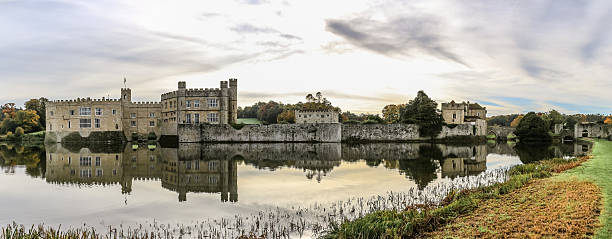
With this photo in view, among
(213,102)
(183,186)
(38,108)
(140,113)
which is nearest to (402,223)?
(183,186)

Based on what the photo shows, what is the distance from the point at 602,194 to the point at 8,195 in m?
18.1

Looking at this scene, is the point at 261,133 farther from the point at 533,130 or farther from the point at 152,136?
the point at 533,130

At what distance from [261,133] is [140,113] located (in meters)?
19.1

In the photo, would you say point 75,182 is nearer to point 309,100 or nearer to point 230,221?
point 230,221

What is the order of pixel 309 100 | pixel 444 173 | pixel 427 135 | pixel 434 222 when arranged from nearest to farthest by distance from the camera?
pixel 434 222
pixel 444 173
pixel 427 135
pixel 309 100

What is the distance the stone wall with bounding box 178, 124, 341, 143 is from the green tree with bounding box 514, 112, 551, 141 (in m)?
26.8

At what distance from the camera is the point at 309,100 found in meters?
90.8

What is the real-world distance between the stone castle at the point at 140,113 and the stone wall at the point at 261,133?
3518 millimetres

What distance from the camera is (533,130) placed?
53344 mm

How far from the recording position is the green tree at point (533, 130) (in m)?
53.4

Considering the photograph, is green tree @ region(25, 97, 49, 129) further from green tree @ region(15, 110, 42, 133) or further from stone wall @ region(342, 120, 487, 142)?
stone wall @ region(342, 120, 487, 142)

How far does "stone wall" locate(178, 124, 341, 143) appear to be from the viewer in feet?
149

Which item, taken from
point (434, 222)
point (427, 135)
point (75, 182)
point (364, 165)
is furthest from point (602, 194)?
point (427, 135)

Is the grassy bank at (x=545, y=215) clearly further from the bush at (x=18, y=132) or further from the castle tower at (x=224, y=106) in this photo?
the bush at (x=18, y=132)
